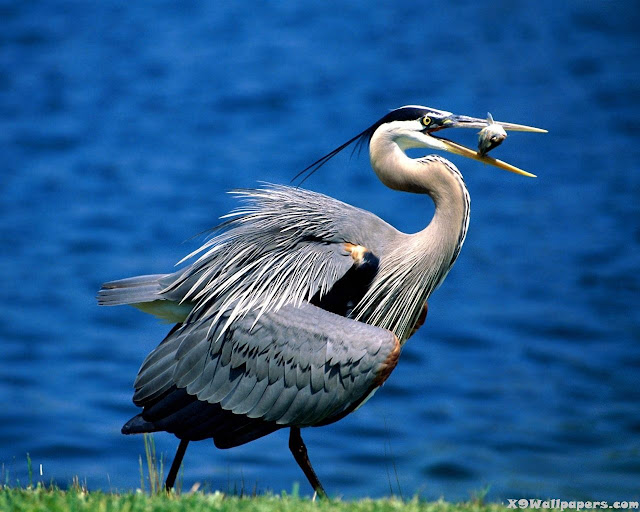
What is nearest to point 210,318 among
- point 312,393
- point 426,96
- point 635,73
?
point 312,393

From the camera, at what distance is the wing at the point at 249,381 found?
588 cm

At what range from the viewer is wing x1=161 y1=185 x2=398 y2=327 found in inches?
238

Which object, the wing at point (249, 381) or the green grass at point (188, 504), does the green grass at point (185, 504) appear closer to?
the green grass at point (188, 504)

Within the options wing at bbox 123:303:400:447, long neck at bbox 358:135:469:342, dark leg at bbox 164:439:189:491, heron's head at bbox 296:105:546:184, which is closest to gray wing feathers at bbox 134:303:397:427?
wing at bbox 123:303:400:447

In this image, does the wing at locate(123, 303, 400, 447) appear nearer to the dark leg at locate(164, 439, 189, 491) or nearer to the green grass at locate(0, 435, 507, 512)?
the dark leg at locate(164, 439, 189, 491)

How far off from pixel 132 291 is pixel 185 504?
6.79 feet

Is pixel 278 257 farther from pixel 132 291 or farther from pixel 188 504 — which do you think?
pixel 188 504

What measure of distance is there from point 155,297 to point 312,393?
3.87 feet

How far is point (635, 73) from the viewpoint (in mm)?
22641

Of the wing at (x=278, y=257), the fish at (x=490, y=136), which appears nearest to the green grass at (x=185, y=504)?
the wing at (x=278, y=257)

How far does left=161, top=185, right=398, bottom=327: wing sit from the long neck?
0.14 meters

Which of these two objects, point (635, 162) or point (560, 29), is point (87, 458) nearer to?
point (635, 162)

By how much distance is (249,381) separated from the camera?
236 inches

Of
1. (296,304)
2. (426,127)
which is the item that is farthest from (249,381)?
(426,127)
